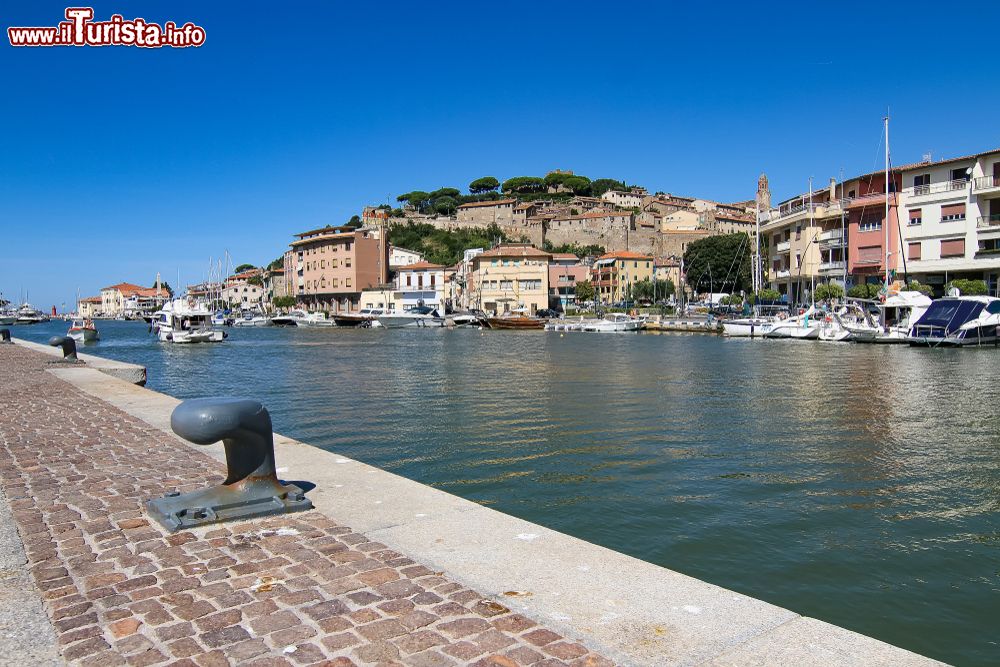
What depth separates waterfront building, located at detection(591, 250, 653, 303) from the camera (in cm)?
11325

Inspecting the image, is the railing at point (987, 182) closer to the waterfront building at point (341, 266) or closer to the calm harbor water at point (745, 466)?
the calm harbor water at point (745, 466)

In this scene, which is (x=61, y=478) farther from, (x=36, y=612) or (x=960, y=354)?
(x=960, y=354)

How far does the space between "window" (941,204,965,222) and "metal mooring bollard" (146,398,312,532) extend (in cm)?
5606

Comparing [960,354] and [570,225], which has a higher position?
[570,225]

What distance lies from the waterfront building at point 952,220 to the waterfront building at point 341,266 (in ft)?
245

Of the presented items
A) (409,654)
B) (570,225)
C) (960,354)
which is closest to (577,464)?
(409,654)

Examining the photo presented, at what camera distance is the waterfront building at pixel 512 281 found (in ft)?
310

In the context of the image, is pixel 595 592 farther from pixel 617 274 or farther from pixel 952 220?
pixel 617 274

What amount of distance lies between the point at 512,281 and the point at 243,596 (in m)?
91.6

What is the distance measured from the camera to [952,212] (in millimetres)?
50031

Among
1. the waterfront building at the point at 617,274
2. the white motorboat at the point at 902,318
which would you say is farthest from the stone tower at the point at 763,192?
the white motorboat at the point at 902,318

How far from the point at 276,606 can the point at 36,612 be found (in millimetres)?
1158

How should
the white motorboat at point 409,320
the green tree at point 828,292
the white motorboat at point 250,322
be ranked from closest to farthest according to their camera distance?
the green tree at point 828,292
the white motorboat at point 409,320
the white motorboat at point 250,322

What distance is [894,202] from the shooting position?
52.3 metres
